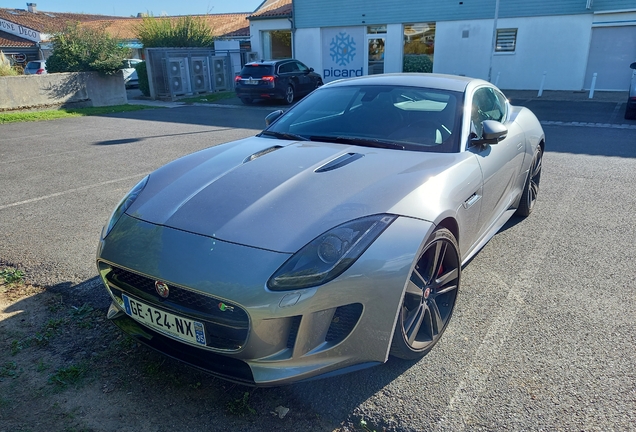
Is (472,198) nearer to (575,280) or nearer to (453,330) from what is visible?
(453,330)

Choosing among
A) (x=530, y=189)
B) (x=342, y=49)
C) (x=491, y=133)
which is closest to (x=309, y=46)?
(x=342, y=49)

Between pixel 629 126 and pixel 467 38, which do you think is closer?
pixel 629 126

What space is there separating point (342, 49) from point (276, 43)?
17.2 feet

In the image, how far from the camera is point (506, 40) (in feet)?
63.4

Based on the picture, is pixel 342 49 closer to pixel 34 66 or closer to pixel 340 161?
pixel 34 66

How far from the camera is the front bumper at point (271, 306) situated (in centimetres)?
202

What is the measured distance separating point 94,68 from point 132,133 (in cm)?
750

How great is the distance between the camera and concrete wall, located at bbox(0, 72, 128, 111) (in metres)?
14.2

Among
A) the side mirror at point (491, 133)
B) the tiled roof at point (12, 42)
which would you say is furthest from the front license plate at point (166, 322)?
the tiled roof at point (12, 42)

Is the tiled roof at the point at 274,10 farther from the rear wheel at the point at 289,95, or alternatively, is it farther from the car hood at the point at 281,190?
A: the car hood at the point at 281,190

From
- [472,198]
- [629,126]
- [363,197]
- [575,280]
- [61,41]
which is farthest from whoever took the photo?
[61,41]

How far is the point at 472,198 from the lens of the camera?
9.90 ft

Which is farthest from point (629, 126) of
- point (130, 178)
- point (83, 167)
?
point (83, 167)

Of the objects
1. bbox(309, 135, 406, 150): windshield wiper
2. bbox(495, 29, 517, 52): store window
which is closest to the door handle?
bbox(309, 135, 406, 150): windshield wiper
